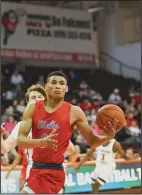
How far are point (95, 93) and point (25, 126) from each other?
593 inches

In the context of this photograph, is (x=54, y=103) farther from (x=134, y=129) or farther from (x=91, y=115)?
(x=134, y=129)

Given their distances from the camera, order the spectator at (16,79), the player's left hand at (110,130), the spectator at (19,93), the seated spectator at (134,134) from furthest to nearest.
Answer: the spectator at (16,79) < the spectator at (19,93) < the seated spectator at (134,134) < the player's left hand at (110,130)

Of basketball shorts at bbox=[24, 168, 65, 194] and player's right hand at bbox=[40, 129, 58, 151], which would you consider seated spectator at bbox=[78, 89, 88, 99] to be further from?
player's right hand at bbox=[40, 129, 58, 151]

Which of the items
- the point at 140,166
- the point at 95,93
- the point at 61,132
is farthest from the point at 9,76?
the point at 61,132

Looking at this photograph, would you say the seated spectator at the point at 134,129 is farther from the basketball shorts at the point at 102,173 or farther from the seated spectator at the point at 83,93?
the basketball shorts at the point at 102,173

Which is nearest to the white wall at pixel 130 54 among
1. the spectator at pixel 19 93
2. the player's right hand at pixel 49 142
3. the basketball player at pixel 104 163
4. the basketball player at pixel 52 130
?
the spectator at pixel 19 93

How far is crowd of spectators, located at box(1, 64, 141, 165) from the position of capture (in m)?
13.2

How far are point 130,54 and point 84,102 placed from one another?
18.8 feet

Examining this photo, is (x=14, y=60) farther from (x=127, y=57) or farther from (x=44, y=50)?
(x=127, y=57)

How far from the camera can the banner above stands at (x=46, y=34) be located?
1903 centimetres

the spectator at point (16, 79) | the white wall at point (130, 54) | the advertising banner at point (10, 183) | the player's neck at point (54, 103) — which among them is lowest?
the advertising banner at point (10, 183)

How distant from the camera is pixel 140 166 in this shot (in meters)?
10.0

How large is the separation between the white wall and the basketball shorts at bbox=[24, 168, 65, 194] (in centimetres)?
1720

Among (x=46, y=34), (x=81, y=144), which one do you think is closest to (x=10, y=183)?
(x=81, y=144)
